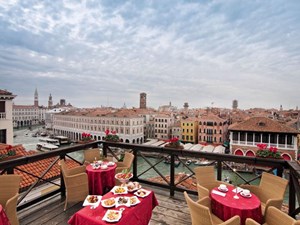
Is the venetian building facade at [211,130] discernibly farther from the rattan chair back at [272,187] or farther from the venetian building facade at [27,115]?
the venetian building facade at [27,115]

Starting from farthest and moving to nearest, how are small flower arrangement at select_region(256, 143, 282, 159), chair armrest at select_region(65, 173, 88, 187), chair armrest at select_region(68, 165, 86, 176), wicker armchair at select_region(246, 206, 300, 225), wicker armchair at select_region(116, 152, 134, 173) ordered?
wicker armchair at select_region(116, 152, 134, 173) < chair armrest at select_region(68, 165, 86, 176) < small flower arrangement at select_region(256, 143, 282, 159) < chair armrest at select_region(65, 173, 88, 187) < wicker armchair at select_region(246, 206, 300, 225)

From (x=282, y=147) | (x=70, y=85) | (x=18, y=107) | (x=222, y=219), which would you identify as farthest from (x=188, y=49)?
(x=18, y=107)

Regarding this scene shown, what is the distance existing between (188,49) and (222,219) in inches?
557

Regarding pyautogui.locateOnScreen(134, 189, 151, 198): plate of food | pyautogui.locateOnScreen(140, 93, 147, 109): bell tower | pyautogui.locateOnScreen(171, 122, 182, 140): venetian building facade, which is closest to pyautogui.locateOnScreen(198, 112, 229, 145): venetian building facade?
pyautogui.locateOnScreen(171, 122, 182, 140): venetian building facade

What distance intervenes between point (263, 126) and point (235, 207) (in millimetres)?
26480

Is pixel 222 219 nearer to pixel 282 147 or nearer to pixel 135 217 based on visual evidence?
pixel 135 217

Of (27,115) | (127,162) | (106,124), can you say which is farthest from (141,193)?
(27,115)

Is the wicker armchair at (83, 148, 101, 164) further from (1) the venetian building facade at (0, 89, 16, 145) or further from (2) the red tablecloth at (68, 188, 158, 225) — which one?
(1) the venetian building facade at (0, 89, 16, 145)

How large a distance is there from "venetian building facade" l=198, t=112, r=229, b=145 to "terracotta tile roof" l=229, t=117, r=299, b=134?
534 inches

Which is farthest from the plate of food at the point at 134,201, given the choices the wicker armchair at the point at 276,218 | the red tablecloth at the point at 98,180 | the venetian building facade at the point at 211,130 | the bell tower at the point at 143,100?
the bell tower at the point at 143,100

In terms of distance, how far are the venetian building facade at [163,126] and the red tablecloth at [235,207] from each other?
145ft

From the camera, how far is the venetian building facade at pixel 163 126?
154ft

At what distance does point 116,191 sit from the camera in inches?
106

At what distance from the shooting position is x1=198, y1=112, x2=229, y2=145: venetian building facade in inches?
1559
